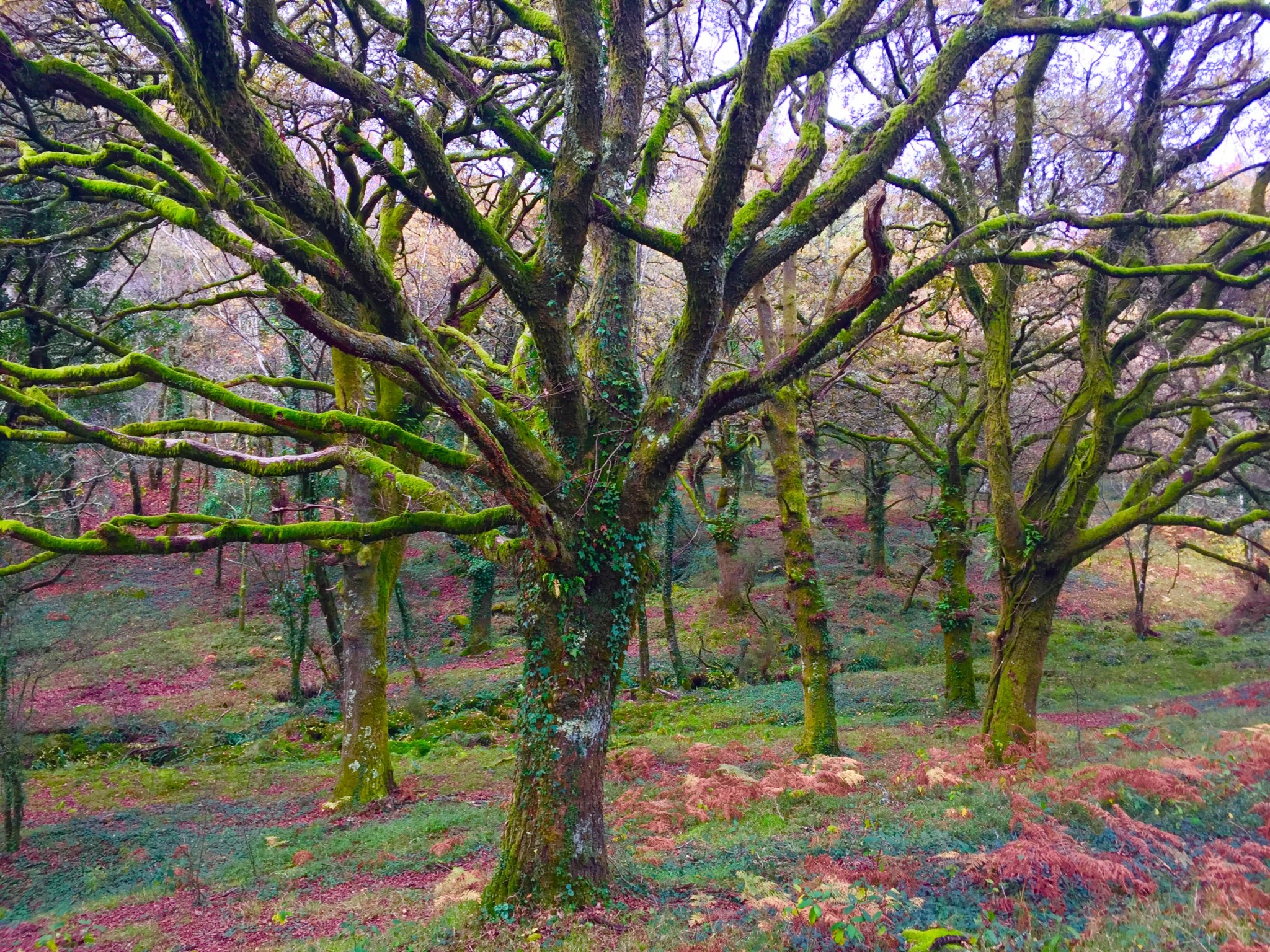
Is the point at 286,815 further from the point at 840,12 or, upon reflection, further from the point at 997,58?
the point at 997,58

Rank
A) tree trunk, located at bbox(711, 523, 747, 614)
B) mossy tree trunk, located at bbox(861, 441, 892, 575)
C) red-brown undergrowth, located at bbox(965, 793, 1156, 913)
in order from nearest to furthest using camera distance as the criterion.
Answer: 1. red-brown undergrowth, located at bbox(965, 793, 1156, 913)
2. tree trunk, located at bbox(711, 523, 747, 614)
3. mossy tree trunk, located at bbox(861, 441, 892, 575)

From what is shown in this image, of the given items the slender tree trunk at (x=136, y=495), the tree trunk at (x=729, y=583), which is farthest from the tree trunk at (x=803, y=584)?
the slender tree trunk at (x=136, y=495)

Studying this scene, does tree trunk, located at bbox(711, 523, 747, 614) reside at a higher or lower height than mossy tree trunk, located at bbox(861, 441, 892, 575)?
lower

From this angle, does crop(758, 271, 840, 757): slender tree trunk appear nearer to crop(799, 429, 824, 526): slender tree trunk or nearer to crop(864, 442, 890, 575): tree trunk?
crop(799, 429, 824, 526): slender tree trunk

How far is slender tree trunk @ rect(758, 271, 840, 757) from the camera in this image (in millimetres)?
10688

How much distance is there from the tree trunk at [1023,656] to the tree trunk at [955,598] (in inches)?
191

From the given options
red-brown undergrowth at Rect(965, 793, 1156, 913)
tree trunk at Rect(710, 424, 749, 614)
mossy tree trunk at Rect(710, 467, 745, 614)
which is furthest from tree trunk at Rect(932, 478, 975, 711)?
red-brown undergrowth at Rect(965, 793, 1156, 913)

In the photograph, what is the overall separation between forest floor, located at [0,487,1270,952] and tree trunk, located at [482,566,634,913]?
0.27 meters

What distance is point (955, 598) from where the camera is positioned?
47.5ft

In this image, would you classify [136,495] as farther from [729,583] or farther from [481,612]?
[729,583]

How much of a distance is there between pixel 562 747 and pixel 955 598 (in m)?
11.5

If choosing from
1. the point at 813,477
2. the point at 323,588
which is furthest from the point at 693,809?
the point at 813,477

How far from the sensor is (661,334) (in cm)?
2036

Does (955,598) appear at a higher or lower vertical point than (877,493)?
lower
